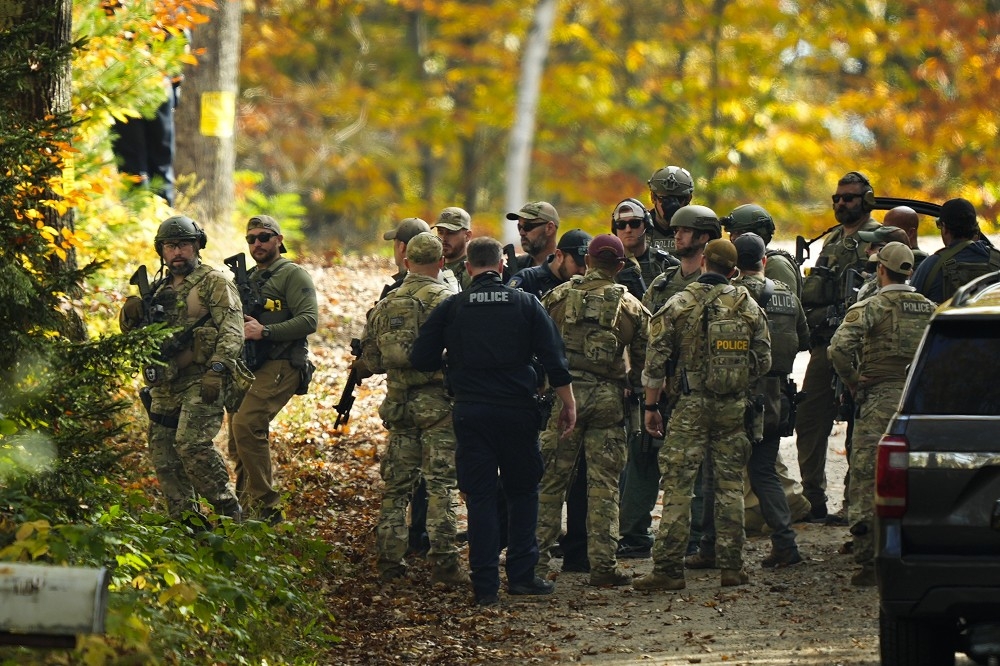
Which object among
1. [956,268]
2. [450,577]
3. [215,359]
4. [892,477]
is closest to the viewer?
[892,477]

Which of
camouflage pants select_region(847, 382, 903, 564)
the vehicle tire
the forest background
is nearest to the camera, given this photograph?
the vehicle tire

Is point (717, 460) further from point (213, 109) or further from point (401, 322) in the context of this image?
point (213, 109)

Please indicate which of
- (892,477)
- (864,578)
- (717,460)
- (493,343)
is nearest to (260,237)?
(493,343)

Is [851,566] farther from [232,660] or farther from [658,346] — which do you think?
[232,660]

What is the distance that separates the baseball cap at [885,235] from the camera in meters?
10.5

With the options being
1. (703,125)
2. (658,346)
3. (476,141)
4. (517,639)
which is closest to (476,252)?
(658,346)

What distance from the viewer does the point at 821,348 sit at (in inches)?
451

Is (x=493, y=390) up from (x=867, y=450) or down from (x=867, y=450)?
up

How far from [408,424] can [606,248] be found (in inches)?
69.9

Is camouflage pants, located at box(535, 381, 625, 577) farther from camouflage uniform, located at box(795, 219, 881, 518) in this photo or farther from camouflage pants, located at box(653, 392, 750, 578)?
camouflage uniform, located at box(795, 219, 881, 518)

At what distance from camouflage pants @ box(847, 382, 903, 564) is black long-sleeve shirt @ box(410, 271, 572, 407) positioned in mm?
1975

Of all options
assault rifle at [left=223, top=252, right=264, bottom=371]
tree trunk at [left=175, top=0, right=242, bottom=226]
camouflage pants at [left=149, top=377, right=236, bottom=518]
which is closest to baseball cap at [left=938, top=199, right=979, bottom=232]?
assault rifle at [left=223, top=252, right=264, bottom=371]

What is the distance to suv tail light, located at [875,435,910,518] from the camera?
6.11 meters

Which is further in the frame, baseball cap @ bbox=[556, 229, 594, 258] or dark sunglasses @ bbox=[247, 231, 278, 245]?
dark sunglasses @ bbox=[247, 231, 278, 245]
